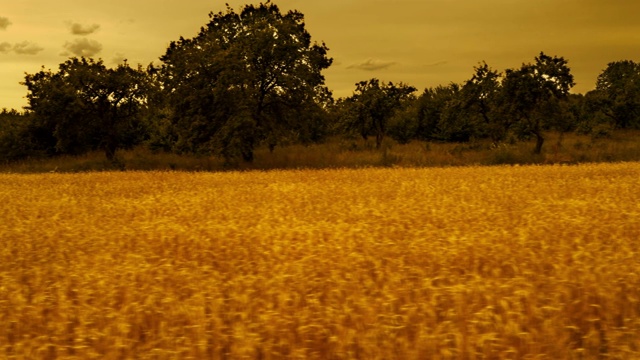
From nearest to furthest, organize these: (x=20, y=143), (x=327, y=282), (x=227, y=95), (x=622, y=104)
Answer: (x=327, y=282) < (x=227, y=95) < (x=20, y=143) < (x=622, y=104)

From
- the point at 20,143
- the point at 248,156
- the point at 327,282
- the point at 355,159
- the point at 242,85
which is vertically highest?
the point at 242,85

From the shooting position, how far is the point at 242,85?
30.5 meters

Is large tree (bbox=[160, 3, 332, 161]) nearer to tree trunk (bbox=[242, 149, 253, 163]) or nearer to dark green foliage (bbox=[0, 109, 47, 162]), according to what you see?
tree trunk (bbox=[242, 149, 253, 163])

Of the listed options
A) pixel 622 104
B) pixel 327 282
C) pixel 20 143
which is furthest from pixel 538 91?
pixel 20 143

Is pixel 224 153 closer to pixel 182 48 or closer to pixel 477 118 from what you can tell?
pixel 182 48

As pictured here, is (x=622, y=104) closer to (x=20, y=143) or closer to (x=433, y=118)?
(x=433, y=118)

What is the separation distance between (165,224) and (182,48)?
80.6 feet

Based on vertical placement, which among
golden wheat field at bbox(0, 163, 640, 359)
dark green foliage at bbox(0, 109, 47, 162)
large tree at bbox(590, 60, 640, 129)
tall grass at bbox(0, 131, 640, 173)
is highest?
large tree at bbox(590, 60, 640, 129)

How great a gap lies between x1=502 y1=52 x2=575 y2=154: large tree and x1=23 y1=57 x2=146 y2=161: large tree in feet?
82.4

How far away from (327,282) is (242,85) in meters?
26.3

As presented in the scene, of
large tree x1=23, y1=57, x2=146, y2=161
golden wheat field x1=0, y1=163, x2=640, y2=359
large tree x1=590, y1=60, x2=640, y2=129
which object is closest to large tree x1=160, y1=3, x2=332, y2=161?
large tree x1=23, y1=57, x2=146, y2=161

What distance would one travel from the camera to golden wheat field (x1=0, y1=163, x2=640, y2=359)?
401 cm

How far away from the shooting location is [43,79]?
33.3m

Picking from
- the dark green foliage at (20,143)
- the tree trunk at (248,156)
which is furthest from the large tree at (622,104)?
the dark green foliage at (20,143)
